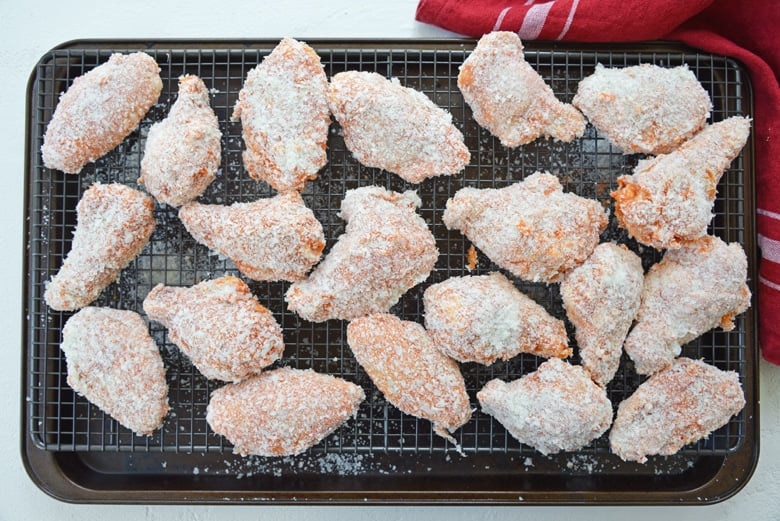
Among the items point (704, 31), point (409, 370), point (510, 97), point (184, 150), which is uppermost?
point (704, 31)

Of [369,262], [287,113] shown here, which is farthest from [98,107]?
[369,262]

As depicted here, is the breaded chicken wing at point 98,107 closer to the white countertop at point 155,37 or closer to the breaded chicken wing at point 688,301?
the white countertop at point 155,37

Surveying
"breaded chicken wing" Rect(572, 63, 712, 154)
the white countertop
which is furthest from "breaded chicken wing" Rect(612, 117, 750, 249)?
the white countertop

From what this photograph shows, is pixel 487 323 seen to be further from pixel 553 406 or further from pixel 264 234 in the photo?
pixel 264 234

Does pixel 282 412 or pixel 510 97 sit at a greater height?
pixel 510 97

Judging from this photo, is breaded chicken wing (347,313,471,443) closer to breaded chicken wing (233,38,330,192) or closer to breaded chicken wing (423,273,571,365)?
breaded chicken wing (423,273,571,365)

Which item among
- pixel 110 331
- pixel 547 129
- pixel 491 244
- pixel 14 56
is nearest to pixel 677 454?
pixel 491 244
